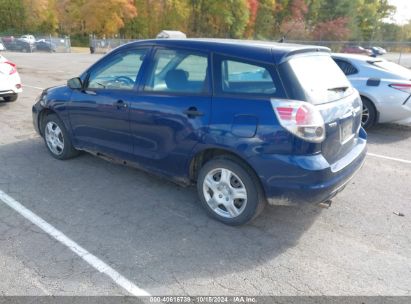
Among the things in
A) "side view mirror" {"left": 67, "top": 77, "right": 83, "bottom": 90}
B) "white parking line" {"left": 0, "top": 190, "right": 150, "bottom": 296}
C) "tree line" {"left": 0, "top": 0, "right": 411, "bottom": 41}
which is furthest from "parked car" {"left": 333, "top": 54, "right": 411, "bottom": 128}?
"tree line" {"left": 0, "top": 0, "right": 411, "bottom": 41}

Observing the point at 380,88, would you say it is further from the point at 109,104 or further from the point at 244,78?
the point at 109,104

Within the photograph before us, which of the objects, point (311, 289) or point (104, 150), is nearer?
point (311, 289)

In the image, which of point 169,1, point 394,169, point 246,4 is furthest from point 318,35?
point 394,169

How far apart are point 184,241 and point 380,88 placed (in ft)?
17.0

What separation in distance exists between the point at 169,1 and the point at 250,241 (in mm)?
60750

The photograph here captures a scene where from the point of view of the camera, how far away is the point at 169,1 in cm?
5762

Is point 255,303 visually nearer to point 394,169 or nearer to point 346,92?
point 346,92

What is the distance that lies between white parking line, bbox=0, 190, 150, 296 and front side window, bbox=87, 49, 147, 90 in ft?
5.28

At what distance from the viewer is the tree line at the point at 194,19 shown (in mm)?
52688

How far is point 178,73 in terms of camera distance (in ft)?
11.6

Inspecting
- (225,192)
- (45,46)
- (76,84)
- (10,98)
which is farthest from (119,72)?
(45,46)

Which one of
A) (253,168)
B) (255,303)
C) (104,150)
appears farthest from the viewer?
(104,150)

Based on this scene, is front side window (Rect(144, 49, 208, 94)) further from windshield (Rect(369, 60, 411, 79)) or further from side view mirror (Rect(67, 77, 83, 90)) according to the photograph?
windshield (Rect(369, 60, 411, 79))

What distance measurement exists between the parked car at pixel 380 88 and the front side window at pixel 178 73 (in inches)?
172
